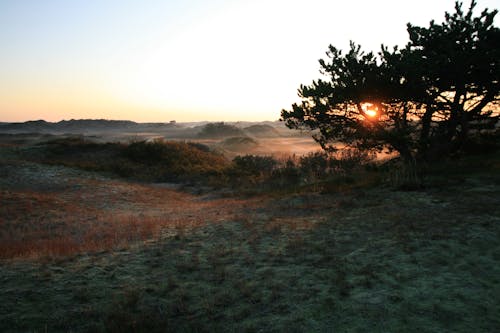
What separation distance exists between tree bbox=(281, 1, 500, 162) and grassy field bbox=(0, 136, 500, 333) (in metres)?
2.62

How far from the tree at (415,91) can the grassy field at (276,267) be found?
262cm

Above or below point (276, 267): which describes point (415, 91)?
above

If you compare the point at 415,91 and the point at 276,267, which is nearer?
the point at 276,267

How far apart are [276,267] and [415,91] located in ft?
36.9

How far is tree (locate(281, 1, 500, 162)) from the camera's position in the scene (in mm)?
15438

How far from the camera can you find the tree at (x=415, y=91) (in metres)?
15.4

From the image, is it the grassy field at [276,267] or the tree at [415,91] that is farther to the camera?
the tree at [415,91]

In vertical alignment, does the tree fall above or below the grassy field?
above

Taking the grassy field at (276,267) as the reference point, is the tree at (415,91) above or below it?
above

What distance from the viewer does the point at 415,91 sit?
1603cm

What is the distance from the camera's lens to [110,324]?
218 inches

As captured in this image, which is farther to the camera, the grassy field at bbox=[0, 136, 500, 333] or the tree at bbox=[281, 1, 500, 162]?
the tree at bbox=[281, 1, 500, 162]

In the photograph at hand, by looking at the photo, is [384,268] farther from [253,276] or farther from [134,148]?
[134,148]

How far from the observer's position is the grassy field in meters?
5.67
